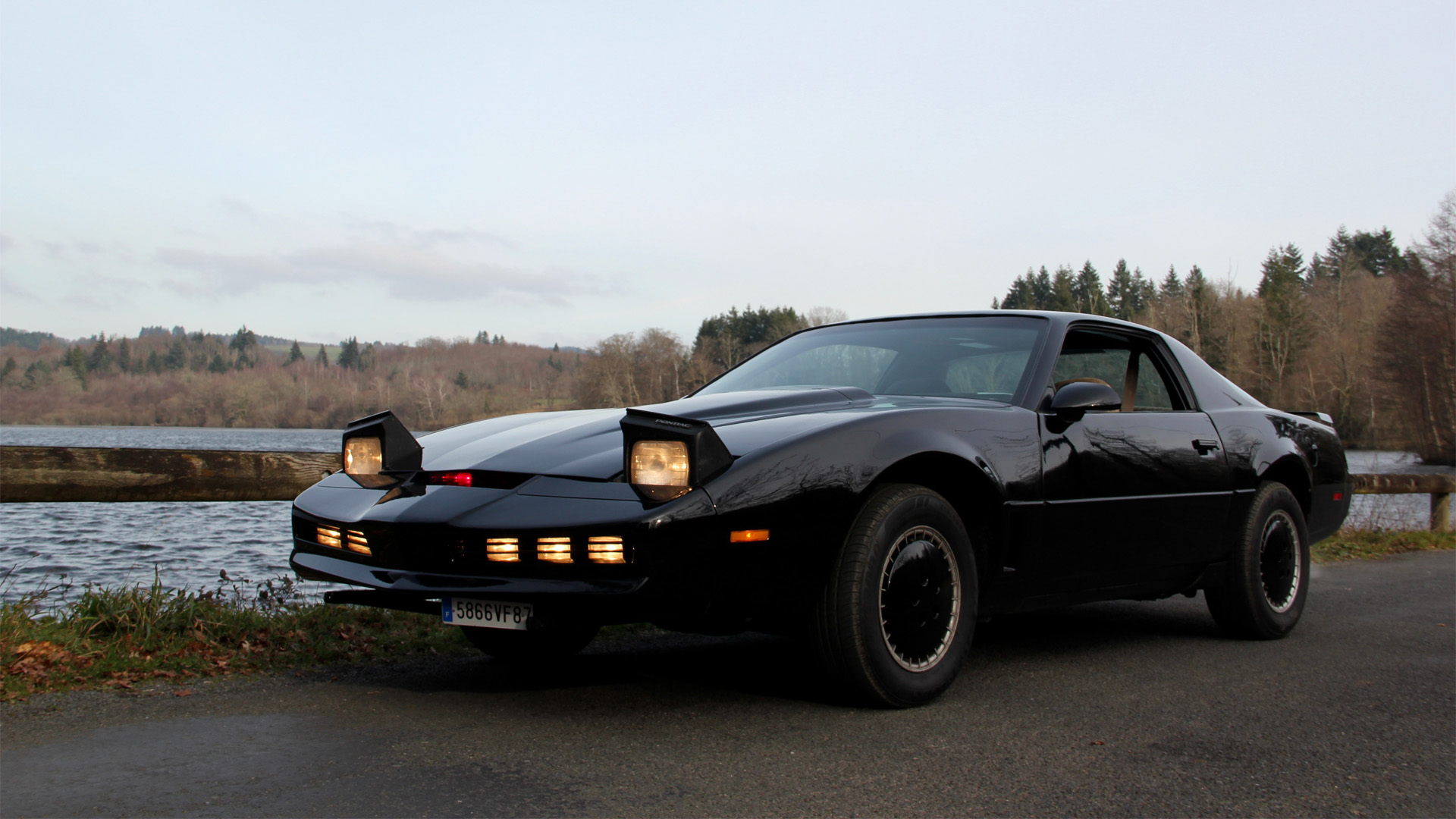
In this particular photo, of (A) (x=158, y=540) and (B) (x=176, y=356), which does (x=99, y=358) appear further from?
(A) (x=158, y=540)

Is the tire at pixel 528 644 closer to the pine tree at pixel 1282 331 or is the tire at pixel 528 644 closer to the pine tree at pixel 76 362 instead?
the pine tree at pixel 1282 331

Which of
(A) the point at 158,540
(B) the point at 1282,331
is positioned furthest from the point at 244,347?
(A) the point at 158,540

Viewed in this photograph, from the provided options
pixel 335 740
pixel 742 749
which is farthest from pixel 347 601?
pixel 742 749

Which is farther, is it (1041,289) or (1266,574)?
(1041,289)

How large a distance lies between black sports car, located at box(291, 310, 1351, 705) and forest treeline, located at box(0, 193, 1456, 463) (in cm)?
653

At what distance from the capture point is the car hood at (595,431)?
3.26 meters

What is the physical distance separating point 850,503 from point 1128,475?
163 cm

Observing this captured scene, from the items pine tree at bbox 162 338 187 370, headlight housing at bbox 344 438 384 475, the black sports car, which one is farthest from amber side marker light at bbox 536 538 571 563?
pine tree at bbox 162 338 187 370

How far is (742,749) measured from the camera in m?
3.03

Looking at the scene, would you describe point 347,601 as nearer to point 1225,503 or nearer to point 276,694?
point 276,694

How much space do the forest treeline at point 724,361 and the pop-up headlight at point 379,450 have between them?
25.8ft

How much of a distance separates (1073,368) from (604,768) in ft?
9.14

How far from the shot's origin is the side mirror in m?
4.02

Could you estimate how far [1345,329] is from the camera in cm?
6894
